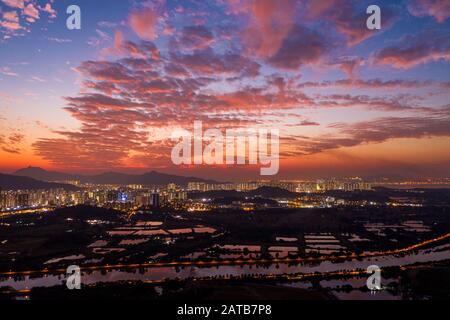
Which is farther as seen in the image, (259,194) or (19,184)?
(19,184)

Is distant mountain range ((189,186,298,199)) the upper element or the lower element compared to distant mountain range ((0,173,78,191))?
lower

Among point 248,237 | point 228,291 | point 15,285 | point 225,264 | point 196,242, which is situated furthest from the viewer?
point 248,237

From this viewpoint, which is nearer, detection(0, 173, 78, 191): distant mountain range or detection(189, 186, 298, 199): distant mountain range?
detection(189, 186, 298, 199): distant mountain range

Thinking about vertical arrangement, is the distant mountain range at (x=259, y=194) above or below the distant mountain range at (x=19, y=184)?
below

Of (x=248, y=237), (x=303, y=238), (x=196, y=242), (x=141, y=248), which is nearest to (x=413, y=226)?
(x=303, y=238)

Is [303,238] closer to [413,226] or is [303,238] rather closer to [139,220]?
[413,226]

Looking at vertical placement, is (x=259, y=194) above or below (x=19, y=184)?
below

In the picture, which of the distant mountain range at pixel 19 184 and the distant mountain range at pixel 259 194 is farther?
the distant mountain range at pixel 19 184
